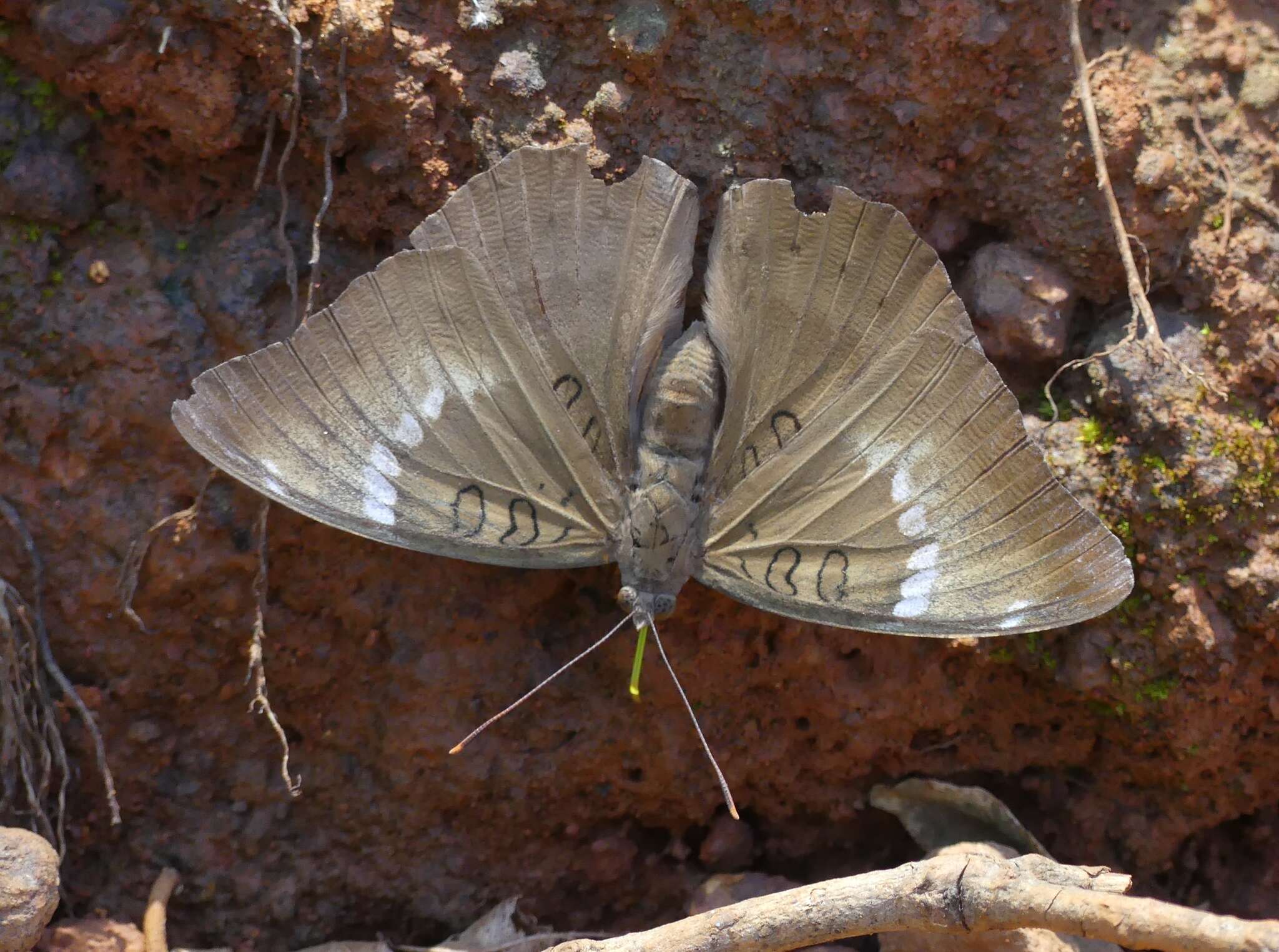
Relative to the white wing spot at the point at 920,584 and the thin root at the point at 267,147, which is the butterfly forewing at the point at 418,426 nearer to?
the thin root at the point at 267,147

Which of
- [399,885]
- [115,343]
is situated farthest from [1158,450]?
[115,343]

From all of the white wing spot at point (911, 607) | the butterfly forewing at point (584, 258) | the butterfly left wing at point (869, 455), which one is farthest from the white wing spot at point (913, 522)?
the butterfly forewing at point (584, 258)

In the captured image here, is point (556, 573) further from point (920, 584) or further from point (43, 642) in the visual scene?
point (43, 642)

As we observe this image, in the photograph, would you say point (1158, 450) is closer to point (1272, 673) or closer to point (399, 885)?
point (1272, 673)

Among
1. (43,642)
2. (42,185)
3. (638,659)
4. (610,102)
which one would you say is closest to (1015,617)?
(638,659)

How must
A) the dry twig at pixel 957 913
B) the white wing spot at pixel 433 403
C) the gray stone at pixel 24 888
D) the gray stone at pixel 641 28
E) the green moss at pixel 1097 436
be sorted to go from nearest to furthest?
the dry twig at pixel 957 913 < the gray stone at pixel 24 888 < the white wing spot at pixel 433 403 < the gray stone at pixel 641 28 < the green moss at pixel 1097 436
